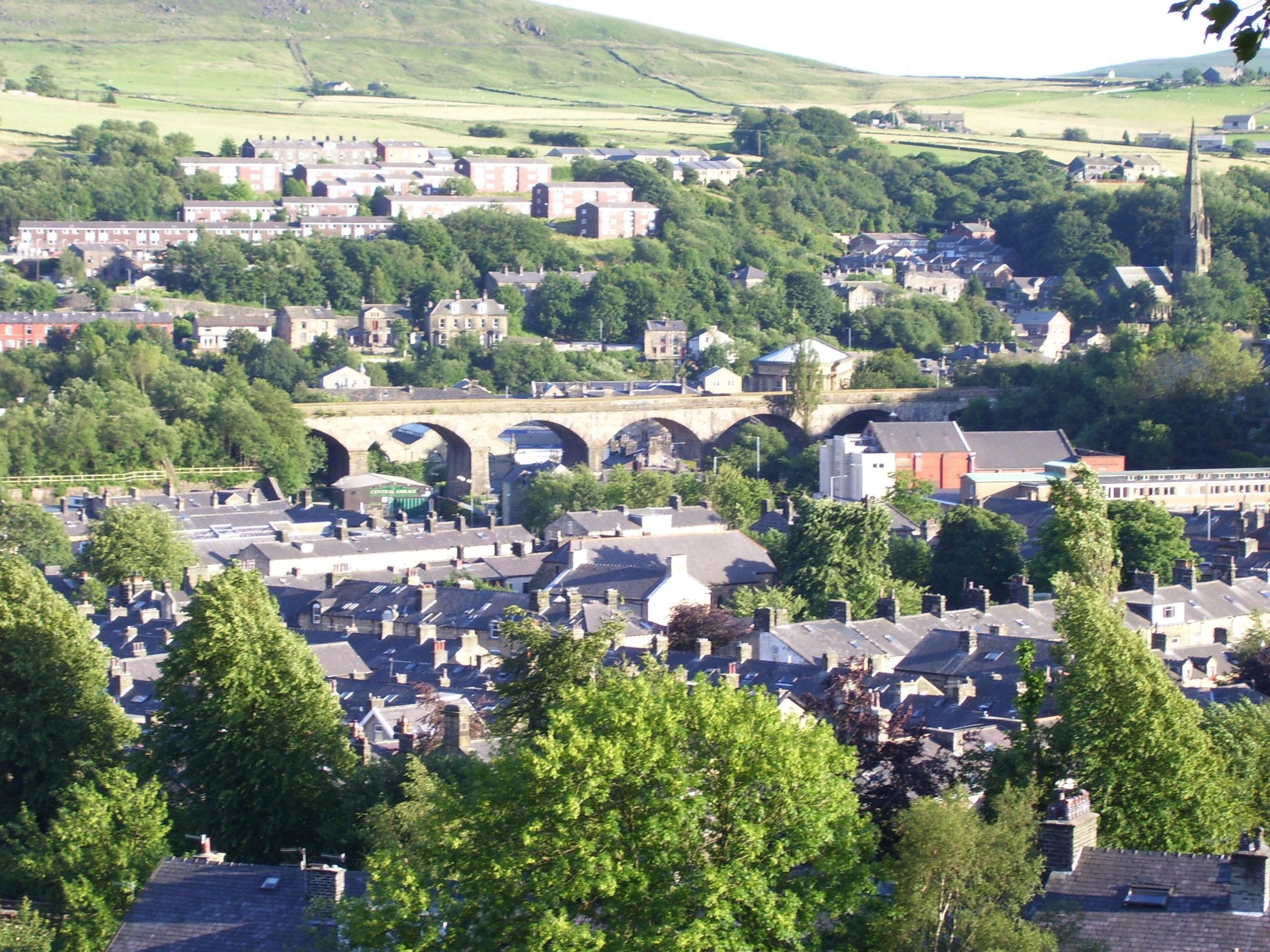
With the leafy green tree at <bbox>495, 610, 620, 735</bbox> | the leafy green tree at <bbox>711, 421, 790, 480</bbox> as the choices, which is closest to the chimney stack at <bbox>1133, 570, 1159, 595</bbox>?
the leafy green tree at <bbox>495, 610, 620, 735</bbox>

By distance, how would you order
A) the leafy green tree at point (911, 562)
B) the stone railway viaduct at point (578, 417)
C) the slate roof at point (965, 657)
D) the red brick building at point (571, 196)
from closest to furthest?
the slate roof at point (965, 657)
the leafy green tree at point (911, 562)
the stone railway viaduct at point (578, 417)
the red brick building at point (571, 196)

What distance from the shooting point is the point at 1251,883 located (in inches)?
680

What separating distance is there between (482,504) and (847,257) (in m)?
60.8

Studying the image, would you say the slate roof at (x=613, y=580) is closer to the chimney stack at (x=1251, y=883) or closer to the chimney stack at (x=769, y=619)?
the chimney stack at (x=769, y=619)

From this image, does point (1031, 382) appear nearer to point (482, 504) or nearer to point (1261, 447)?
point (1261, 447)

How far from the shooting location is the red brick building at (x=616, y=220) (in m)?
128

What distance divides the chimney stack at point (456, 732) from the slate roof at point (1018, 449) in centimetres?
5285

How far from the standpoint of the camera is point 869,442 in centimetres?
7838

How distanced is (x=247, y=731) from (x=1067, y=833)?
11.7m

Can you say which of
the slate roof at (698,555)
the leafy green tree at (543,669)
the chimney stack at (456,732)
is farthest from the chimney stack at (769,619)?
the chimney stack at (456,732)

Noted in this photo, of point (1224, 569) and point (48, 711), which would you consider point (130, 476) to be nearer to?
point (1224, 569)

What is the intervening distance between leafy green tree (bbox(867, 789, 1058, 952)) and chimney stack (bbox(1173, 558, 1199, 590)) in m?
30.7

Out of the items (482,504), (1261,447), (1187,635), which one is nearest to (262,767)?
(1187,635)

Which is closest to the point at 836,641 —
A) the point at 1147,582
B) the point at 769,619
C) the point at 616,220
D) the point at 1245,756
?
the point at 769,619
